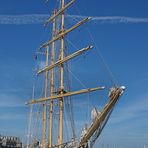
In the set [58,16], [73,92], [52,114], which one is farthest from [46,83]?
[73,92]

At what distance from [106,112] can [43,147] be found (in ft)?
111

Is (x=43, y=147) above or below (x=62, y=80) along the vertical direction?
below

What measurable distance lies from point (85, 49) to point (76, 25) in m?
7.20

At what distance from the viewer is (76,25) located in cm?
6431

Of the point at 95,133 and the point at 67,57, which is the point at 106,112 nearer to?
→ the point at 95,133

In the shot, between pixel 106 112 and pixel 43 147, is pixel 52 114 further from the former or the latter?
pixel 106 112

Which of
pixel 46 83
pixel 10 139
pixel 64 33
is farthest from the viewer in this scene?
pixel 10 139

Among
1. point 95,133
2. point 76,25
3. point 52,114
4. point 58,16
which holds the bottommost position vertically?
point 95,133

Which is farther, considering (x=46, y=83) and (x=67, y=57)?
A: (x=46, y=83)

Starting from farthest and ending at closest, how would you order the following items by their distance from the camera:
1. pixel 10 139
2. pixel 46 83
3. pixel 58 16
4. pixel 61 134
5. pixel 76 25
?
pixel 10 139 → pixel 46 83 → pixel 58 16 → pixel 76 25 → pixel 61 134

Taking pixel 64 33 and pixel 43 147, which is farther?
pixel 43 147

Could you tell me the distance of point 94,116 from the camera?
46375mm

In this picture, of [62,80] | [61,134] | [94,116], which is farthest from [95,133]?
[62,80]

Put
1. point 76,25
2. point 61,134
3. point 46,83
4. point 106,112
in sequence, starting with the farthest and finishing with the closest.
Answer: point 46,83, point 76,25, point 61,134, point 106,112
